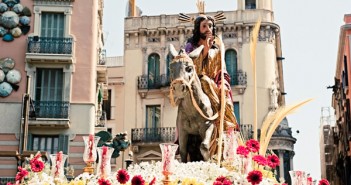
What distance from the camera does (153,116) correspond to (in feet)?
122

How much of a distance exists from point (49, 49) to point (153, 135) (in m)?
10.2

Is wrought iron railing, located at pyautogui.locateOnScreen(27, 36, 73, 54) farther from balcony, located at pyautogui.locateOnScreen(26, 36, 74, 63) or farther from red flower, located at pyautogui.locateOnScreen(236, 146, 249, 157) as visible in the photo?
red flower, located at pyautogui.locateOnScreen(236, 146, 249, 157)

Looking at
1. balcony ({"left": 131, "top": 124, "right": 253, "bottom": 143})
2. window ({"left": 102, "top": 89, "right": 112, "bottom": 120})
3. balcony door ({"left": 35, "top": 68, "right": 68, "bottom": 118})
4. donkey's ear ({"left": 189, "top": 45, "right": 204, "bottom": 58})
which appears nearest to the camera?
donkey's ear ({"left": 189, "top": 45, "right": 204, "bottom": 58})

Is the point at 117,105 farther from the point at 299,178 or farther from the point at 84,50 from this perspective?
the point at 299,178

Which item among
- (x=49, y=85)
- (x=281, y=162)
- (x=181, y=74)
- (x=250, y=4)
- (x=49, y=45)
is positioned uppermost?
(x=250, y=4)

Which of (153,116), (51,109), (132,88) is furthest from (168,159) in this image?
(132,88)

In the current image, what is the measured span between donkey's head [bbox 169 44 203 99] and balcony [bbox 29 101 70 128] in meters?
16.7

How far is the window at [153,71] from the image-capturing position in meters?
37.2

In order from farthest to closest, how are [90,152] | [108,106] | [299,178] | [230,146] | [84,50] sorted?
[108,106]
[84,50]
[230,146]
[90,152]
[299,178]

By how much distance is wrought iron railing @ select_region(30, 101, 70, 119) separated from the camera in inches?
1071

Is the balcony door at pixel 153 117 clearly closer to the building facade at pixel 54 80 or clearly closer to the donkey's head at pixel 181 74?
the building facade at pixel 54 80

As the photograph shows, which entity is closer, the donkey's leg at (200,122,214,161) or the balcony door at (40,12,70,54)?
the donkey's leg at (200,122,214,161)

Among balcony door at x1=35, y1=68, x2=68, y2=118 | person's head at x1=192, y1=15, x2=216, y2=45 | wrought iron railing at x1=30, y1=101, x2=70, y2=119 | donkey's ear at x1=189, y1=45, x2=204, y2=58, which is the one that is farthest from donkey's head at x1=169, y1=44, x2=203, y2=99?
balcony door at x1=35, y1=68, x2=68, y2=118

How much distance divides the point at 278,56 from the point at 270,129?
1300 inches
